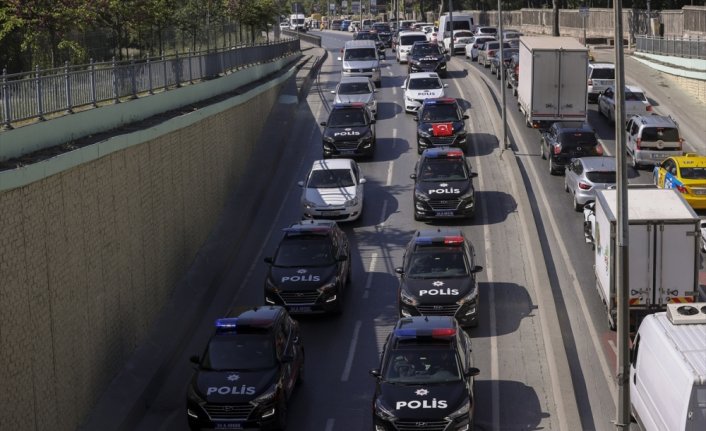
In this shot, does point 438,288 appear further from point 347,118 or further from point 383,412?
point 347,118

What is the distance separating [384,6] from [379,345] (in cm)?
15980

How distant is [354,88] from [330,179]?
14.6m

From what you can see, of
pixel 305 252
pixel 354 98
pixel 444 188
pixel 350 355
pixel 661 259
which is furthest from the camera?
pixel 354 98

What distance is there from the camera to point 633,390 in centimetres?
1759

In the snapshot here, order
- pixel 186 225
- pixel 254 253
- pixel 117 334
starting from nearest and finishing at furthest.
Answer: pixel 117 334 → pixel 186 225 → pixel 254 253

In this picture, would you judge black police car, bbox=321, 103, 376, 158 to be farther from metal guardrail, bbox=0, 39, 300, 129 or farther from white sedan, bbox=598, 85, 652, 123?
white sedan, bbox=598, 85, 652, 123

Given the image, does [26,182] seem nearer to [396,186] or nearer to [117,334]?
[117,334]

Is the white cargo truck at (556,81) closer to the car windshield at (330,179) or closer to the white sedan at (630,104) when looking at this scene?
the white sedan at (630,104)

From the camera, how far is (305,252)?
85.2 feet

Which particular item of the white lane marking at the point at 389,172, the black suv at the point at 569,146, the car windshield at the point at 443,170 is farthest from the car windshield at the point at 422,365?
the black suv at the point at 569,146

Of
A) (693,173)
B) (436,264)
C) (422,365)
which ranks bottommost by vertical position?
(422,365)

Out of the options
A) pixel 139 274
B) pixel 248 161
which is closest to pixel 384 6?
pixel 248 161

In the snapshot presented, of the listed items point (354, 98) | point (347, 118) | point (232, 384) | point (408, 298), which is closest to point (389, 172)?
point (347, 118)

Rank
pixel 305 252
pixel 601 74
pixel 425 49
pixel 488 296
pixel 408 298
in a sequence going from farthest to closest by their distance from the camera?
1. pixel 425 49
2. pixel 601 74
3. pixel 488 296
4. pixel 305 252
5. pixel 408 298
